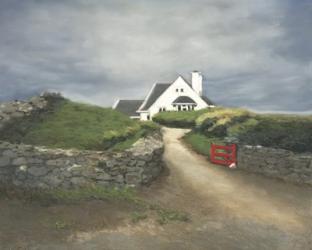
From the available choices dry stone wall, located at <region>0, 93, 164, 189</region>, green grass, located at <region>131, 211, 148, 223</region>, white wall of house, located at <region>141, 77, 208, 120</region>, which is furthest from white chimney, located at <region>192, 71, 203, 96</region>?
green grass, located at <region>131, 211, 148, 223</region>

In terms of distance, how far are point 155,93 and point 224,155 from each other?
148 feet

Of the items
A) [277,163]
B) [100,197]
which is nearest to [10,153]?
[100,197]

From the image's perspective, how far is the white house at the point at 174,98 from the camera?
6712cm

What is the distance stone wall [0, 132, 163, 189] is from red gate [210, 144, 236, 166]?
7430 millimetres

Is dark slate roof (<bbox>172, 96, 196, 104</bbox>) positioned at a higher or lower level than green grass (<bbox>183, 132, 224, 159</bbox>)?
higher

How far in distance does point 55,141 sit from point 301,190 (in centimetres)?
1014

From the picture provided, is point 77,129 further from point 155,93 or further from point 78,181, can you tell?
point 155,93

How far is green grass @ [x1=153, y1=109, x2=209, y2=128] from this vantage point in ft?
Result: 131

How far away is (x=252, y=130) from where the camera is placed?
2781 centimetres

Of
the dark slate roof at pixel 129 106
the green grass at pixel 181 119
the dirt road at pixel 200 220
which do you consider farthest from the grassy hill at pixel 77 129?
the dark slate roof at pixel 129 106

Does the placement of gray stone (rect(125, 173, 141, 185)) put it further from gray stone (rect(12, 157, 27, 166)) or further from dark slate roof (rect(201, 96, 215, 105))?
dark slate roof (rect(201, 96, 215, 105))

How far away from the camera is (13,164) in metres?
17.6

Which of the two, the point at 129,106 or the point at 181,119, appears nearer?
the point at 181,119

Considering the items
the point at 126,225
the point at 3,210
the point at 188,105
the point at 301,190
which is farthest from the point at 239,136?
the point at 188,105
